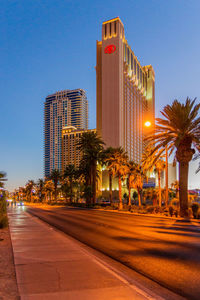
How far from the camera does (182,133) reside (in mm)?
27500

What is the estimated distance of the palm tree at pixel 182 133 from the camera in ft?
Result: 89.4

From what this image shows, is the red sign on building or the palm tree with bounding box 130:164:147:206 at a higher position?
the red sign on building

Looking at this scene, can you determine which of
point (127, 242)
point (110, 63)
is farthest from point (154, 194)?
point (110, 63)

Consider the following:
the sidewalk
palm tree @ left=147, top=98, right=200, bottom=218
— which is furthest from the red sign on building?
the sidewalk

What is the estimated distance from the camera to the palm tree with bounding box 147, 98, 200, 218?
27.2 metres

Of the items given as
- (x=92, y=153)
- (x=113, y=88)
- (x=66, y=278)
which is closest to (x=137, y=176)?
(x=92, y=153)

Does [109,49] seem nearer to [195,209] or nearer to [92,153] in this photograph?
[92,153]

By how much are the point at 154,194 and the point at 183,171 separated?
175 feet

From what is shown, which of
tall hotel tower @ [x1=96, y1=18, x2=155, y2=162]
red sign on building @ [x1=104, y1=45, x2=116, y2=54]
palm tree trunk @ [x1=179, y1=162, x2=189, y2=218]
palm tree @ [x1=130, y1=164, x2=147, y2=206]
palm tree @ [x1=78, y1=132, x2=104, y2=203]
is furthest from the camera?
red sign on building @ [x1=104, y1=45, x2=116, y2=54]

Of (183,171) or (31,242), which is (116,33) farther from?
(31,242)

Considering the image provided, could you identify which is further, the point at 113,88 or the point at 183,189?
the point at 113,88

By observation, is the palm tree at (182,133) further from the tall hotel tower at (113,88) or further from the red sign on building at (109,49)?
the red sign on building at (109,49)

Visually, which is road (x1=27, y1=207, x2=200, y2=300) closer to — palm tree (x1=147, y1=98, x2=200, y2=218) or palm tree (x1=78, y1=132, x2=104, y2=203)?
palm tree (x1=147, y1=98, x2=200, y2=218)

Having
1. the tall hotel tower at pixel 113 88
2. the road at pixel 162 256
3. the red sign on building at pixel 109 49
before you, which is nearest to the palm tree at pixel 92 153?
the road at pixel 162 256
